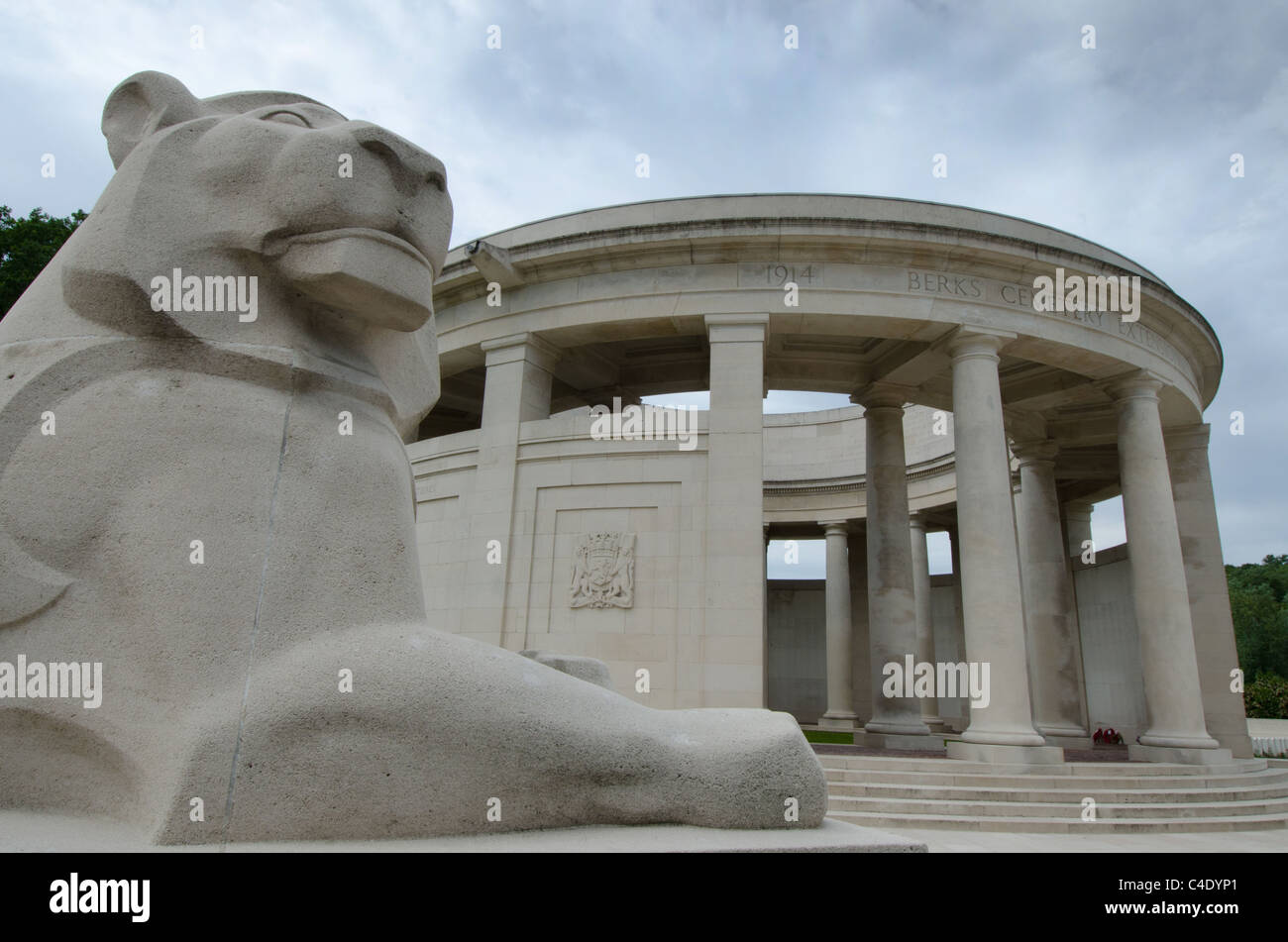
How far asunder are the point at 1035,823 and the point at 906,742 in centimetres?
740

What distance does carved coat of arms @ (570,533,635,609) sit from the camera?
16.2 m

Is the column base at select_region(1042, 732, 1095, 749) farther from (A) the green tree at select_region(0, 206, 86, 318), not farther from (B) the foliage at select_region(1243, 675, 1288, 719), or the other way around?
(A) the green tree at select_region(0, 206, 86, 318)

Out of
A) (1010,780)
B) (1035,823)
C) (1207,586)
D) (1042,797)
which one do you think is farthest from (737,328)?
(1207,586)

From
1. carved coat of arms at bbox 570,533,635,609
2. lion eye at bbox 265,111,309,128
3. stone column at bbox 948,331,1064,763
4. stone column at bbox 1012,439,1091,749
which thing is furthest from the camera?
stone column at bbox 1012,439,1091,749

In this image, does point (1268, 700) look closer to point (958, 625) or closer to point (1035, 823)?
point (958, 625)

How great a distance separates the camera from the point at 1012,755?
1527cm

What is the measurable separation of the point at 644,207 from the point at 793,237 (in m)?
3.81

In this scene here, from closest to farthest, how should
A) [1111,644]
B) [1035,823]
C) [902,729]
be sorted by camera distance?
[1035,823] < [902,729] < [1111,644]

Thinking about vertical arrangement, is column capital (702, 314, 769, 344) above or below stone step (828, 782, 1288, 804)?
above

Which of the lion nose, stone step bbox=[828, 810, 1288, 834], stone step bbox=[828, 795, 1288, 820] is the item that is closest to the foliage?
stone step bbox=[828, 795, 1288, 820]

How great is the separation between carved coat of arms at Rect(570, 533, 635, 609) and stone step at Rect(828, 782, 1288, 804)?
5204 mm

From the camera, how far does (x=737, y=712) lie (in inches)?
159

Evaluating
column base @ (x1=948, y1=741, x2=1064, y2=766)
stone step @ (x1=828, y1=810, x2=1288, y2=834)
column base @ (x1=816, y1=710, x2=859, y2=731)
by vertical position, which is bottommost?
stone step @ (x1=828, y1=810, x2=1288, y2=834)
